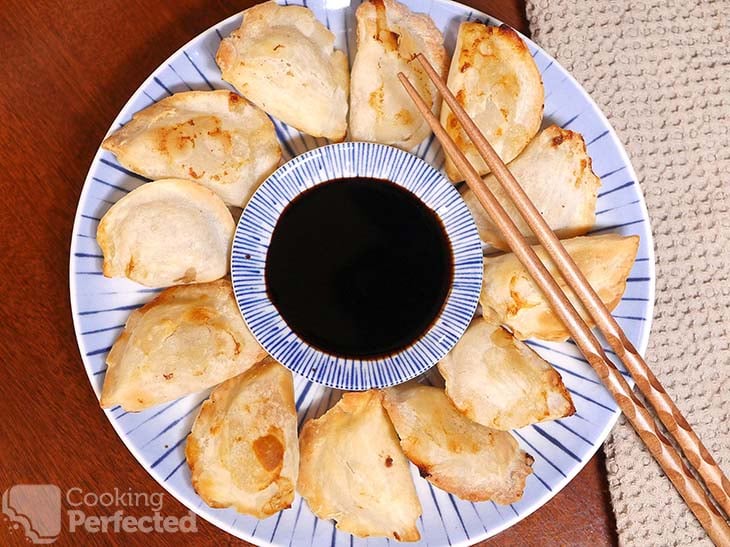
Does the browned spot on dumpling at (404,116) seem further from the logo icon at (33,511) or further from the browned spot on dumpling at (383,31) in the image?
the logo icon at (33,511)

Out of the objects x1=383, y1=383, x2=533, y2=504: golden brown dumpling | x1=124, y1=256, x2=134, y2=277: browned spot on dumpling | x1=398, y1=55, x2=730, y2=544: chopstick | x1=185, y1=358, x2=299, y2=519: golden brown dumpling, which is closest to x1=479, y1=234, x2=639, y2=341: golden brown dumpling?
x1=398, y1=55, x2=730, y2=544: chopstick

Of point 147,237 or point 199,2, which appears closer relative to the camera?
point 147,237

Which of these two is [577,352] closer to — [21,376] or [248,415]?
[248,415]

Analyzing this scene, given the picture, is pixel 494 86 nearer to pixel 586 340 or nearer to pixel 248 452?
pixel 586 340

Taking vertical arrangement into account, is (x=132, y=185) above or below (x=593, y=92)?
above

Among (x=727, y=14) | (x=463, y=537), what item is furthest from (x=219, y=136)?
(x=727, y=14)

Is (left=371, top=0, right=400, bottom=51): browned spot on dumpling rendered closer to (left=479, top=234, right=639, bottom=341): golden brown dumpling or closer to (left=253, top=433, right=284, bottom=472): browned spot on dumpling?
(left=479, top=234, right=639, bottom=341): golden brown dumpling
